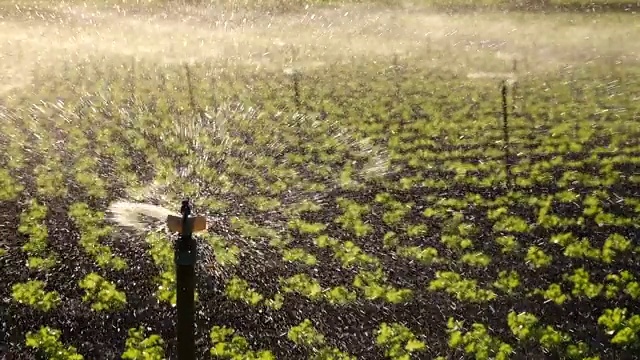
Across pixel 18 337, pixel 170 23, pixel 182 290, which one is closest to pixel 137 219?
pixel 18 337

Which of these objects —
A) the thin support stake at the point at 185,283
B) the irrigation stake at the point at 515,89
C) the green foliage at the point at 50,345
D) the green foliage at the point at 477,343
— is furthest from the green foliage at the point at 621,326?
the irrigation stake at the point at 515,89

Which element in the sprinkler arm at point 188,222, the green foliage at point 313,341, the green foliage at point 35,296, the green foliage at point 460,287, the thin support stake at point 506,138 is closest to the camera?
the sprinkler arm at point 188,222

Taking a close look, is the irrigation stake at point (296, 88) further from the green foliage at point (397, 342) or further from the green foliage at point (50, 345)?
the green foliage at point (50, 345)

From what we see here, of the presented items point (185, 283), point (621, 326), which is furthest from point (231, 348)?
point (621, 326)

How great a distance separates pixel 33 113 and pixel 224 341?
44.0 ft

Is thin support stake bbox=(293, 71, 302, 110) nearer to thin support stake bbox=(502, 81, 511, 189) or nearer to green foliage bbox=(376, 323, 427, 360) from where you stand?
thin support stake bbox=(502, 81, 511, 189)

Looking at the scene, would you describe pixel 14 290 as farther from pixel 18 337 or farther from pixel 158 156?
pixel 158 156

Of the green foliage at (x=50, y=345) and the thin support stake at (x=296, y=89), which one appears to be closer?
the green foliage at (x=50, y=345)

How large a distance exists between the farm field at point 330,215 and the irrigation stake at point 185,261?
283cm

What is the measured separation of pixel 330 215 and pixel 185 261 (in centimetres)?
712

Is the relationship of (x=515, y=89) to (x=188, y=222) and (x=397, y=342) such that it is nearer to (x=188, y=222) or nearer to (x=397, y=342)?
(x=397, y=342)

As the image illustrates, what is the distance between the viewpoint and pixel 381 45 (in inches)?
1220

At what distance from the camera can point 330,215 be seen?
12.5 m

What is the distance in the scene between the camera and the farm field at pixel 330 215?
8.87 meters
